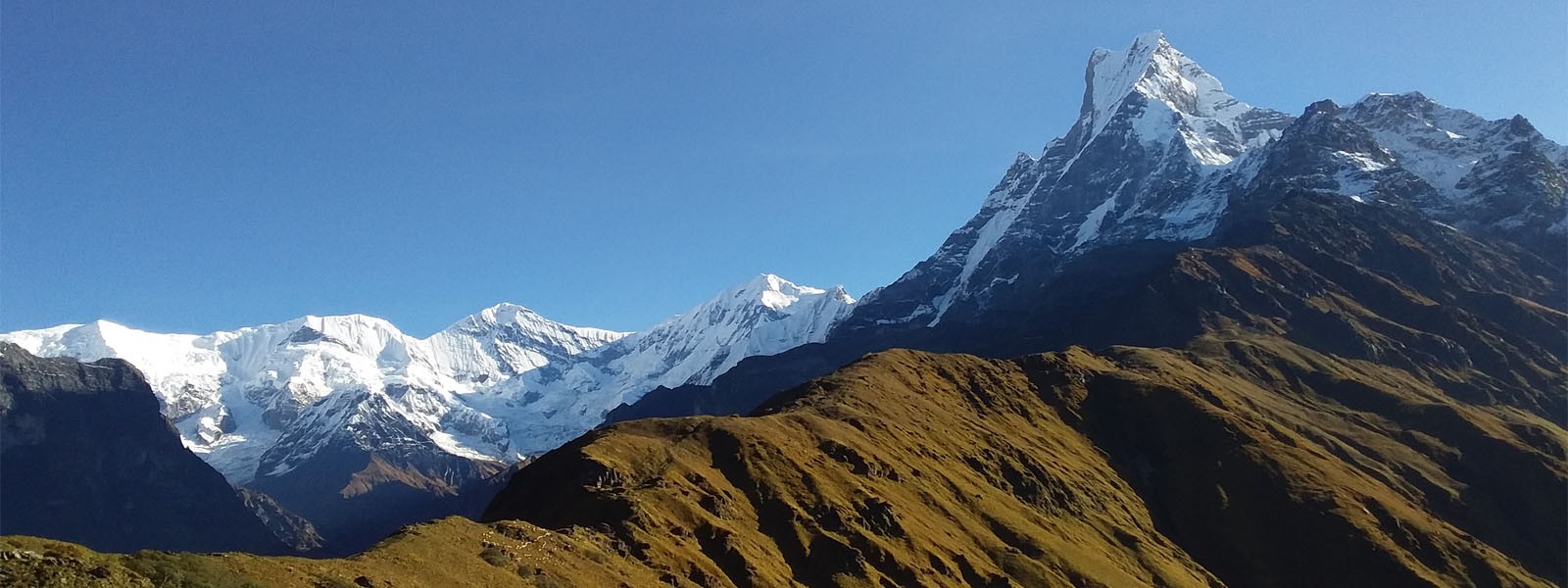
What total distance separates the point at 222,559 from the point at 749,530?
80.5 m

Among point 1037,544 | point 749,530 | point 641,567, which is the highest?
point 1037,544

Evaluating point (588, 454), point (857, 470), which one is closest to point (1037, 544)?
point (857, 470)

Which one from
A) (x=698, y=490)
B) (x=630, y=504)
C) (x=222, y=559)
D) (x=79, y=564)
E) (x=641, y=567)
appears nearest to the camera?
(x=79, y=564)

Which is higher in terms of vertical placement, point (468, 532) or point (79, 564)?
point (468, 532)

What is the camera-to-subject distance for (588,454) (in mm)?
148875

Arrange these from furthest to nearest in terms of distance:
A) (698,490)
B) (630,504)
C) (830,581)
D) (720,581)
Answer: (698,490) → (830,581) → (630,504) → (720,581)

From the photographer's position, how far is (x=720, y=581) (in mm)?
116562

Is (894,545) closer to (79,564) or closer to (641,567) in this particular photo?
(641,567)

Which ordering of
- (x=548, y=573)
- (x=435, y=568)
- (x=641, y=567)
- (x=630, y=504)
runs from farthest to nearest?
(x=630, y=504), (x=641, y=567), (x=548, y=573), (x=435, y=568)

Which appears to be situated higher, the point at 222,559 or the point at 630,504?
the point at 630,504

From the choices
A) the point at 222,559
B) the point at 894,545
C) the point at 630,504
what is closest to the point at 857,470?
the point at 894,545

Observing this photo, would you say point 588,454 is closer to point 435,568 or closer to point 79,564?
point 435,568

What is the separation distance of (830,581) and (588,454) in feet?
127

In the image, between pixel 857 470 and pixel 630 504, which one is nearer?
pixel 630 504
